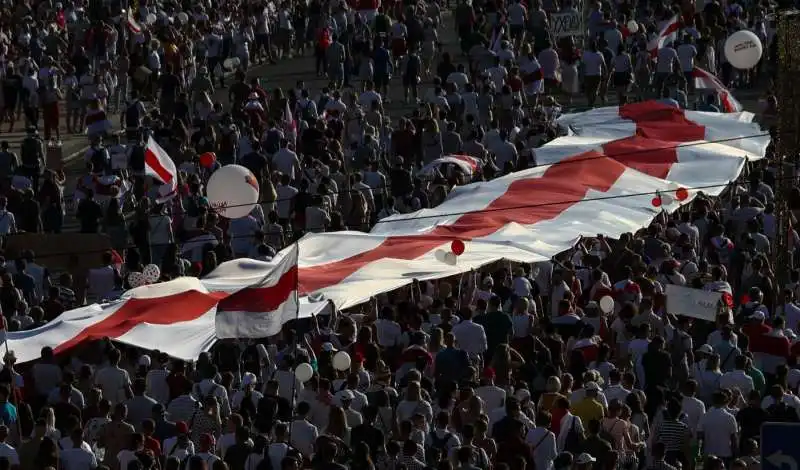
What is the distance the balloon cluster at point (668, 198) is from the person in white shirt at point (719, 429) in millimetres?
7939

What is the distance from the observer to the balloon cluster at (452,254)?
2039 centimetres

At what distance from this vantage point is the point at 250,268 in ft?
66.2

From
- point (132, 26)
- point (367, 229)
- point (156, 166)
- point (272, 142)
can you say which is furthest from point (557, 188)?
point (132, 26)

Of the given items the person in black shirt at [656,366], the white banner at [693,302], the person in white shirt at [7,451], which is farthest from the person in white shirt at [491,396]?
the person in white shirt at [7,451]

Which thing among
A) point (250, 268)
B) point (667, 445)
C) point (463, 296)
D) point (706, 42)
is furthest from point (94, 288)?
point (706, 42)

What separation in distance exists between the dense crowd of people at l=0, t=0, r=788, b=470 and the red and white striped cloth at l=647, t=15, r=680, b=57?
0.42 meters

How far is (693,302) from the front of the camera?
18688 millimetres

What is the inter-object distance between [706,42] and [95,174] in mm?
11151

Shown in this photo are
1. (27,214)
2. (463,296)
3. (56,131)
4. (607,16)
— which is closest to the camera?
(463,296)

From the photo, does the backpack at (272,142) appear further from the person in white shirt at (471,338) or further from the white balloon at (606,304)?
the person in white shirt at (471,338)

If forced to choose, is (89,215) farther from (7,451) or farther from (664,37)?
(664,37)

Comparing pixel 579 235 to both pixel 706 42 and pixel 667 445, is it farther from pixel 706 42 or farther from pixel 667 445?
pixel 706 42

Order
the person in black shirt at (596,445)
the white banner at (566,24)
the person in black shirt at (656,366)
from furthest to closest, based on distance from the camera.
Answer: the white banner at (566,24) < the person in black shirt at (656,366) < the person in black shirt at (596,445)

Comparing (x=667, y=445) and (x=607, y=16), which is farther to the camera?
(x=607, y=16)
